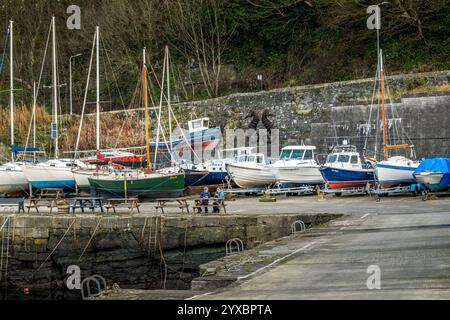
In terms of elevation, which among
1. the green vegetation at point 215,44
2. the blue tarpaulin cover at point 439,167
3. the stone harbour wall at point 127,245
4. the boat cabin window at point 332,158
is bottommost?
the stone harbour wall at point 127,245

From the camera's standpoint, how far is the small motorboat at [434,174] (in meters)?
29.2

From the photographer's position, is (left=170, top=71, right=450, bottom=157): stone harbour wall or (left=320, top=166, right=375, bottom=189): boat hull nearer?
(left=320, top=166, right=375, bottom=189): boat hull

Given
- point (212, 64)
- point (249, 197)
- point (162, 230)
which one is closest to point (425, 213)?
point (162, 230)

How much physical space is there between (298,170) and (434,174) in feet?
22.4

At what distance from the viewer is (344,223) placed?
2080 centimetres

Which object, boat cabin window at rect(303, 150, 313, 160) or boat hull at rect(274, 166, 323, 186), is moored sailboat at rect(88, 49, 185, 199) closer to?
boat hull at rect(274, 166, 323, 186)

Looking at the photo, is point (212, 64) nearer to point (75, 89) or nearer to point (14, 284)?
point (75, 89)

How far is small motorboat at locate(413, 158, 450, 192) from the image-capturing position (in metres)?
29.2

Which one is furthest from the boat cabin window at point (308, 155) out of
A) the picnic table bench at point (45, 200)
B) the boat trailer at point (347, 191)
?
the picnic table bench at point (45, 200)

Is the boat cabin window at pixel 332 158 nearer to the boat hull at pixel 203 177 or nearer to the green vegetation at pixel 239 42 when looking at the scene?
the boat hull at pixel 203 177

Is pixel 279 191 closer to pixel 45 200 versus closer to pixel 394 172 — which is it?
pixel 394 172

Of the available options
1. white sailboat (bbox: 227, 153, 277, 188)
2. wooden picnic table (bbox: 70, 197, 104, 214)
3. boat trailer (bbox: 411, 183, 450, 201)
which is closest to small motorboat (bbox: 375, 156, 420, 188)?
boat trailer (bbox: 411, 183, 450, 201)

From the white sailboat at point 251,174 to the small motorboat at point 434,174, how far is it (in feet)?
24.8

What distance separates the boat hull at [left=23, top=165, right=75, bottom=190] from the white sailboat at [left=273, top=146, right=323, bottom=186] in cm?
954
